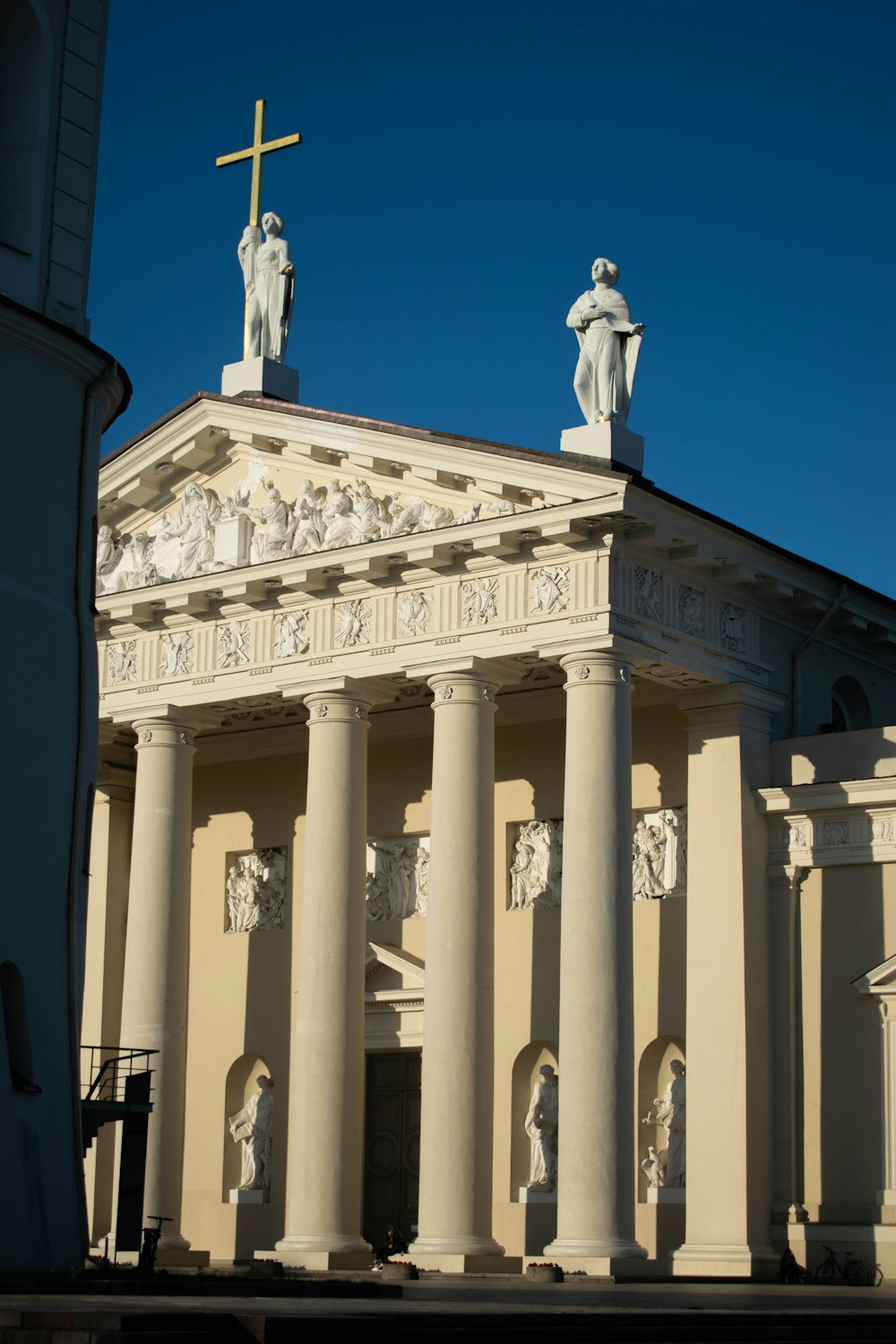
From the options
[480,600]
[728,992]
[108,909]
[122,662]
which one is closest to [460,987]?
[728,992]

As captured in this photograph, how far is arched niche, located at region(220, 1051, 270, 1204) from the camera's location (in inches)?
1176

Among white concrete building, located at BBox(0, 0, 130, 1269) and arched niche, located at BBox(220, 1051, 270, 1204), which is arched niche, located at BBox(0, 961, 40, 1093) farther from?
arched niche, located at BBox(220, 1051, 270, 1204)

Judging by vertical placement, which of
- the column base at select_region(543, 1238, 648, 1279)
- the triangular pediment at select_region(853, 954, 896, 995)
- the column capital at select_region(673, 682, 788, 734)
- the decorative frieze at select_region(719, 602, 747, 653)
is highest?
the decorative frieze at select_region(719, 602, 747, 653)

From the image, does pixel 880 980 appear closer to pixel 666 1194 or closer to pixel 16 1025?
pixel 666 1194

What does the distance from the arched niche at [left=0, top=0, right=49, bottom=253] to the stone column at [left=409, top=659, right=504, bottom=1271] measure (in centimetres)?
991

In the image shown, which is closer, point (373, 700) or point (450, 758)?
point (450, 758)

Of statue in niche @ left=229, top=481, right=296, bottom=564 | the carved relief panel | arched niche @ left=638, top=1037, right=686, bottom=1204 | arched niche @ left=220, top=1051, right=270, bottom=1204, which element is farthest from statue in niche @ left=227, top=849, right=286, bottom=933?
arched niche @ left=638, top=1037, right=686, bottom=1204

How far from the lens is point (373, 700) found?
26.9 metres

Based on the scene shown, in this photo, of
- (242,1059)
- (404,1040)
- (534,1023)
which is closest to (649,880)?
(534,1023)

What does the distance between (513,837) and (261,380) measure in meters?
7.13

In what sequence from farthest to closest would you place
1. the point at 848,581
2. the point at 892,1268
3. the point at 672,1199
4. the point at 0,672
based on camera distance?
1. the point at 848,581
2. the point at 672,1199
3. the point at 892,1268
4. the point at 0,672

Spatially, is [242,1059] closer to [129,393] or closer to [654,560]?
[654,560]

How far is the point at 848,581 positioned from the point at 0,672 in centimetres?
1433

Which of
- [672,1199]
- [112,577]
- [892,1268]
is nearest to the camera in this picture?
[892,1268]
